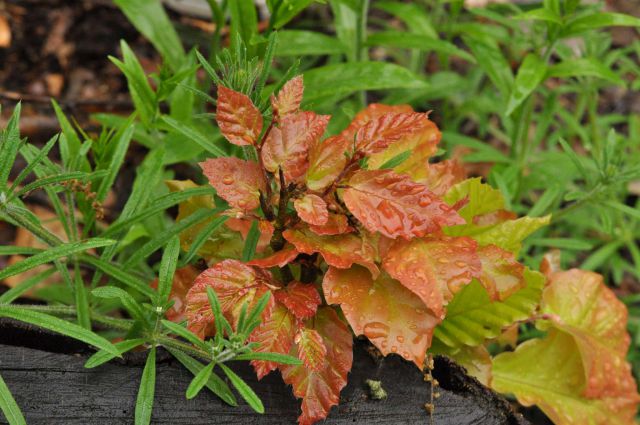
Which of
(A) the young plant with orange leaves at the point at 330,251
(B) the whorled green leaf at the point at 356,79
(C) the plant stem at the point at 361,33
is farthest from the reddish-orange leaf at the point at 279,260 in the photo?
(C) the plant stem at the point at 361,33

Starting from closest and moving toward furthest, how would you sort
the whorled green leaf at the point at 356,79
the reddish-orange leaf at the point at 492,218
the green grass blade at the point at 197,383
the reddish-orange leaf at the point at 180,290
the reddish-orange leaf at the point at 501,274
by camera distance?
1. the green grass blade at the point at 197,383
2. the reddish-orange leaf at the point at 501,274
3. the reddish-orange leaf at the point at 180,290
4. the reddish-orange leaf at the point at 492,218
5. the whorled green leaf at the point at 356,79

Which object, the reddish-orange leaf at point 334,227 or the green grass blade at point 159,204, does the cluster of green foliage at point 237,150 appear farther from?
the reddish-orange leaf at point 334,227

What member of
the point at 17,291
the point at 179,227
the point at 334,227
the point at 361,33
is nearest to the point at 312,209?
the point at 334,227

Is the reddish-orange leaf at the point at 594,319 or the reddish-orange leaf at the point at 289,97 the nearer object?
the reddish-orange leaf at the point at 289,97

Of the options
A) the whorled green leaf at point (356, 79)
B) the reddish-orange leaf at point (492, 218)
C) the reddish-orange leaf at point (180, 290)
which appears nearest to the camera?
the reddish-orange leaf at point (180, 290)

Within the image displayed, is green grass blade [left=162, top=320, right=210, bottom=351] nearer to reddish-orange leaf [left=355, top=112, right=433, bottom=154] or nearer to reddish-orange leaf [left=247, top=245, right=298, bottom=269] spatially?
reddish-orange leaf [left=247, top=245, right=298, bottom=269]

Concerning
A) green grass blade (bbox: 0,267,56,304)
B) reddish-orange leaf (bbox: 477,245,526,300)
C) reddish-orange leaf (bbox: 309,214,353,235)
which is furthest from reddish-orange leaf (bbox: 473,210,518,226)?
green grass blade (bbox: 0,267,56,304)

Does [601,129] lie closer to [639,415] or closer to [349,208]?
[639,415]
